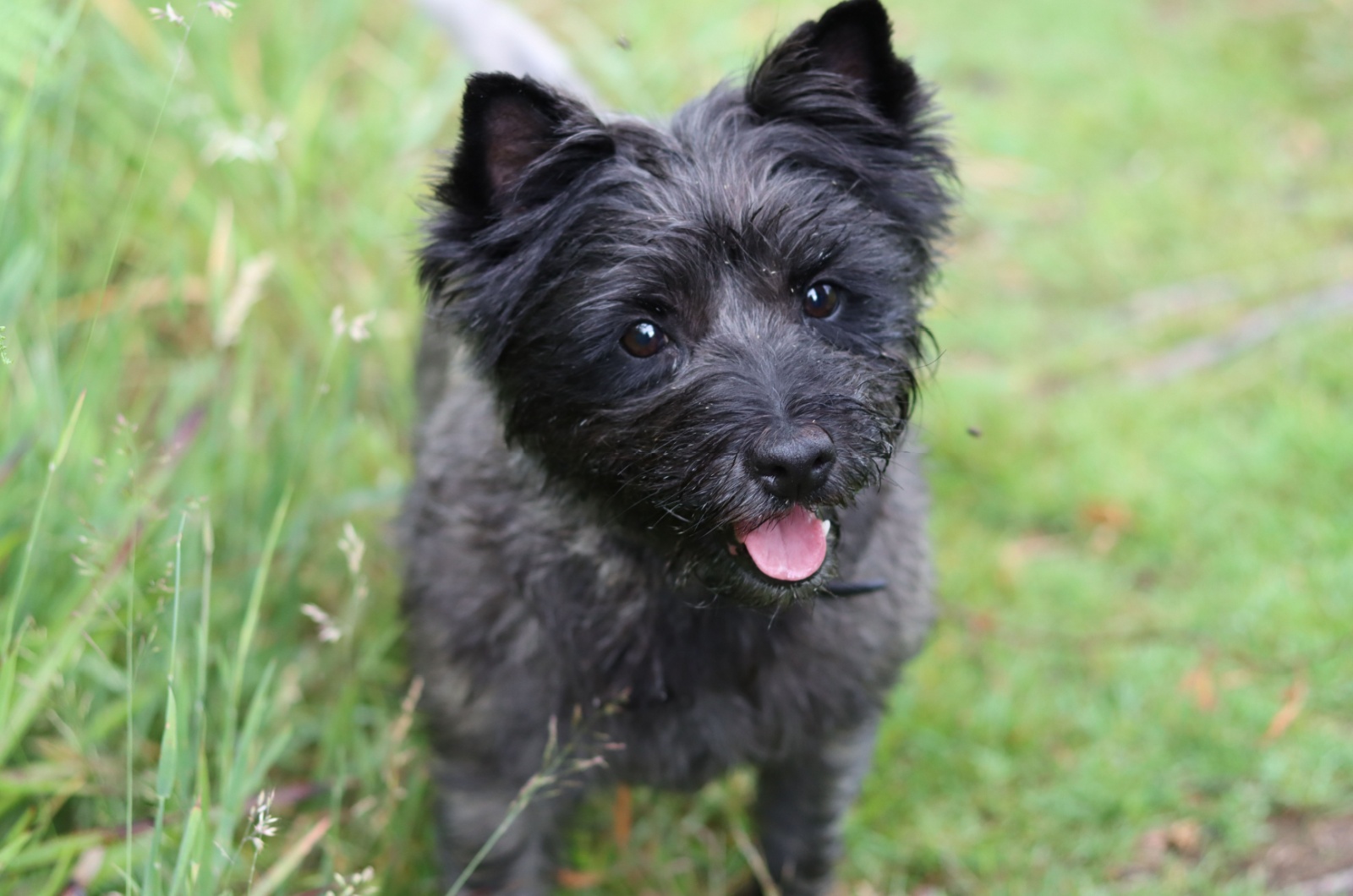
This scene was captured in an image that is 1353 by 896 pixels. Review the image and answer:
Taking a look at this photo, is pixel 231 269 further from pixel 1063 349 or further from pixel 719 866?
pixel 1063 349

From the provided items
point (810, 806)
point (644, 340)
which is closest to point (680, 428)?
point (644, 340)

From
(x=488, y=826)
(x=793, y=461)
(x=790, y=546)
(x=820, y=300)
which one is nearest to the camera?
(x=793, y=461)

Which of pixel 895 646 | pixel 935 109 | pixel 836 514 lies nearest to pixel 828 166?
pixel 935 109

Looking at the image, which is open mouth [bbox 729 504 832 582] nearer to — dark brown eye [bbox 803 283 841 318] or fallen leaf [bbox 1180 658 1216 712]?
dark brown eye [bbox 803 283 841 318]

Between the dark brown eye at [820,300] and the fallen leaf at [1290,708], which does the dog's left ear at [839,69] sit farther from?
the fallen leaf at [1290,708]

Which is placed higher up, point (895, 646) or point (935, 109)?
point (935, 109)

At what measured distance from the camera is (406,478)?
4.52 m

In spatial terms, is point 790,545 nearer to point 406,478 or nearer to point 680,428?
point 680,428

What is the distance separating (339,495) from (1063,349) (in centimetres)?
313

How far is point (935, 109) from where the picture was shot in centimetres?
279

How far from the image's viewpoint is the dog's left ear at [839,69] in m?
2.59

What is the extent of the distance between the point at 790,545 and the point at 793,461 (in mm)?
315

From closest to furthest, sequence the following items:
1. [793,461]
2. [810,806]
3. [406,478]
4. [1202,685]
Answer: [793,461] → [810,806] → [1202,685] → [406,478]

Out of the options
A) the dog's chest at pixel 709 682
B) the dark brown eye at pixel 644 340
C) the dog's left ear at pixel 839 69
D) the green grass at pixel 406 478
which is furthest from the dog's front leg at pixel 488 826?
the dog's left ear at pixel 839 69
